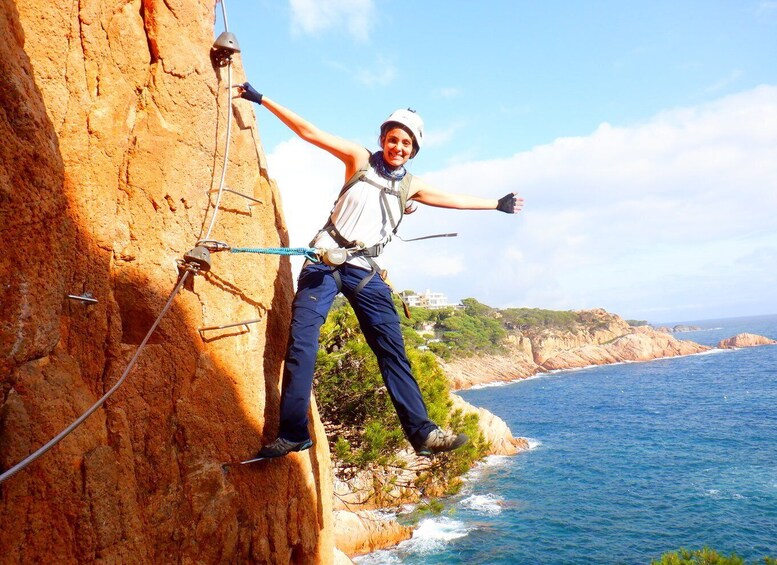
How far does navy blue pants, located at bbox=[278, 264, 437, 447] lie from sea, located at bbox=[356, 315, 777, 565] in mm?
11223

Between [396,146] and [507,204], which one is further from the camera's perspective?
[507,204]

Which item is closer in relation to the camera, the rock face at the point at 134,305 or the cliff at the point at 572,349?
the rock face at the point at 134,305

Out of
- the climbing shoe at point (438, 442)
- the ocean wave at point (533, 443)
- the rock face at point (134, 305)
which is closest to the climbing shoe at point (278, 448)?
the rock face at point (134, 305)

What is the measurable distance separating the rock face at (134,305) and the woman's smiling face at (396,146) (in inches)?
44.4

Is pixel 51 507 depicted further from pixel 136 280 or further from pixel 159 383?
pixel 136 280

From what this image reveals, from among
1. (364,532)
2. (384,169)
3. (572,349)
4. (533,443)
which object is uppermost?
(384,169)

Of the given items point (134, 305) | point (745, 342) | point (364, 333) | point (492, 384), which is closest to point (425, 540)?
point (364, 333)

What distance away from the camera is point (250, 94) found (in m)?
4.30

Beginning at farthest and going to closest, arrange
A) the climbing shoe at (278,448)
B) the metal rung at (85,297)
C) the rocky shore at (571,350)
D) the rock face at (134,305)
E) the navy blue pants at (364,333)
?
the rocky shore at (571,350) < the navy blue pants at (364,333) < the climbing shoe at (278,448) < the metal rung at (85,297) < the rock face at (134,305)

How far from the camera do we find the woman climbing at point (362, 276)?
4.05 meters

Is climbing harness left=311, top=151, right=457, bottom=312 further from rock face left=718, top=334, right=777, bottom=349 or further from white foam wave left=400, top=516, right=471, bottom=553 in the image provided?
rock face left=718, top=334, right=777, bottom=349

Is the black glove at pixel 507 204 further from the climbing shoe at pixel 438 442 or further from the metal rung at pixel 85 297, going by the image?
the metal rung at pixel 85 297

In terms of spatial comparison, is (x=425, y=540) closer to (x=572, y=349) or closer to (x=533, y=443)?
(x=533, y=443)

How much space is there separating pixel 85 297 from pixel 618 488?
29893 mm
